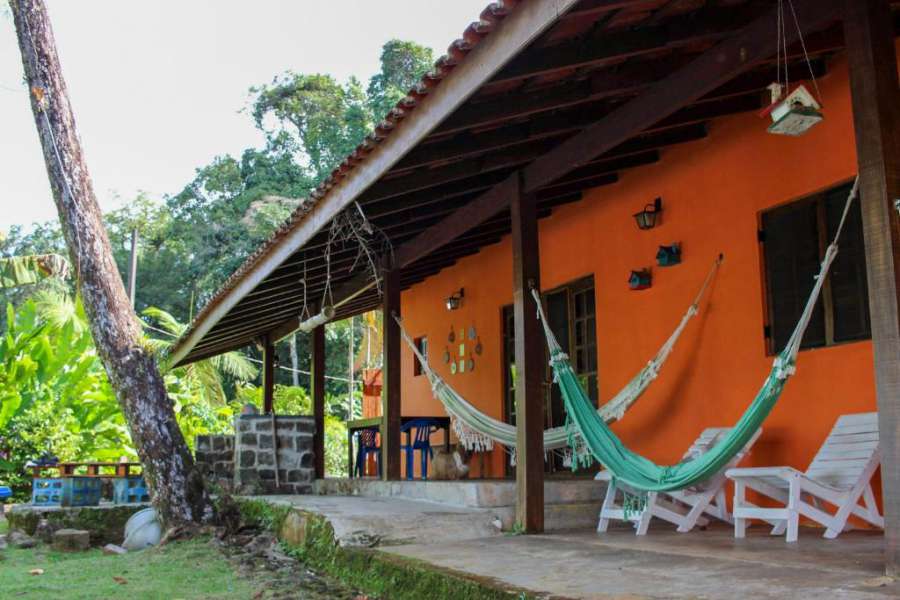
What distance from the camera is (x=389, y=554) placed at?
3.79m

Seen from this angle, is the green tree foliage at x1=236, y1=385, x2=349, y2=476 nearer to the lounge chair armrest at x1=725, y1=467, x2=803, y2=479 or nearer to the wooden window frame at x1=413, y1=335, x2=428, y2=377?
the wooden window frame at x1=413, y1=335, x2=428, y2=377

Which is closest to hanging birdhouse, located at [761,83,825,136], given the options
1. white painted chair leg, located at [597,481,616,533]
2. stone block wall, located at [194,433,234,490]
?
white painted chair leg, located at [597,481,616,533]

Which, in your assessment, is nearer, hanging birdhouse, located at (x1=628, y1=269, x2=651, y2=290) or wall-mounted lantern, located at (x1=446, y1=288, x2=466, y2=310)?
hanging birdhouse, located at (x1=628, y1=269, x2=651, y2=290)

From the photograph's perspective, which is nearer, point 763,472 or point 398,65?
point 763,472

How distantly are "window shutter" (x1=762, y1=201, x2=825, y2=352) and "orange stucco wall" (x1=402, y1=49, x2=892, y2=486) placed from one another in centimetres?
7

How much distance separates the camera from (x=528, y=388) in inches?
180

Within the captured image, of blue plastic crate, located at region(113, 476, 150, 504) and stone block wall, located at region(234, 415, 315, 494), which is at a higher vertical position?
stone block wall, located at region(234, 415, 315, 494)

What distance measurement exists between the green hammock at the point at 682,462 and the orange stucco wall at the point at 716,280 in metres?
0.44

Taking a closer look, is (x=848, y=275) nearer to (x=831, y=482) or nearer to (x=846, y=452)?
(x=846, y=452)

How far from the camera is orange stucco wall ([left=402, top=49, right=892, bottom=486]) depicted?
14.3 ft

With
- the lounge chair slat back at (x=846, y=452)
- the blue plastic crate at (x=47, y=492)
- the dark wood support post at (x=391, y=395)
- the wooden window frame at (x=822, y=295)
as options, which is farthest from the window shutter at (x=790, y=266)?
the blue plastic crate at (x=47, y=492)

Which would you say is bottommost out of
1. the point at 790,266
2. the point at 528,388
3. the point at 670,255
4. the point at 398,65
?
the point at 528,388

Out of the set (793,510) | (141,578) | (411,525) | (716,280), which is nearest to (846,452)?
(793,510)

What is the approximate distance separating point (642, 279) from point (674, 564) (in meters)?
2.69
